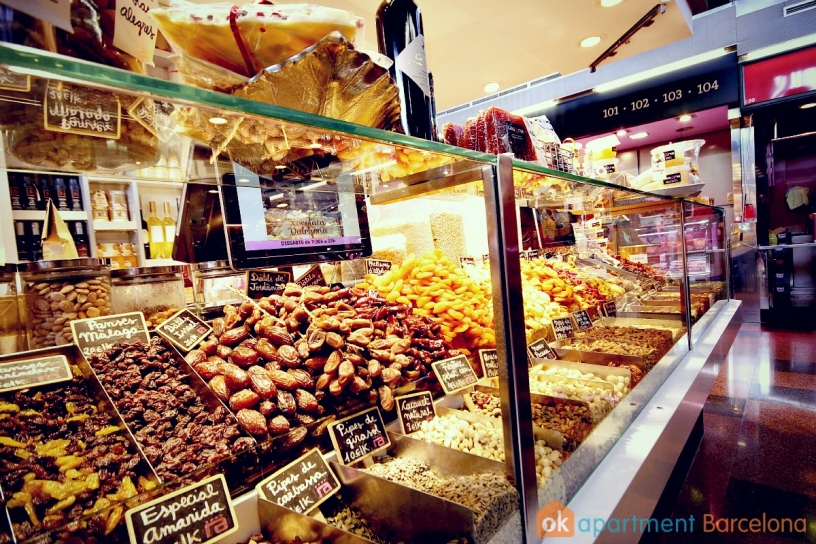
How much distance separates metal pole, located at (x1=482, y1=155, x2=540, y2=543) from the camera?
0.96 metres

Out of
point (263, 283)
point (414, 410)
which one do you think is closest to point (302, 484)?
point (414, 410)

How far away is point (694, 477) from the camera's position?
8.26ft

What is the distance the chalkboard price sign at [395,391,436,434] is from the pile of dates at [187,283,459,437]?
65mm

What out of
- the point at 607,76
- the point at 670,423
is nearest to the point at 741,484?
Answer: the point at 670,423

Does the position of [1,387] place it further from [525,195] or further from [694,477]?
[694,477]

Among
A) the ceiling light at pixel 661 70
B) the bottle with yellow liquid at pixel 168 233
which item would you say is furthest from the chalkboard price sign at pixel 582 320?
the ceiling light at pixel 661 70

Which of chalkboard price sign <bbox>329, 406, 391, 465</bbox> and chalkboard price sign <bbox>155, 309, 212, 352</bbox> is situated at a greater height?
chalkboard price sign <bbox>155, 309, 212, 352</bbox>

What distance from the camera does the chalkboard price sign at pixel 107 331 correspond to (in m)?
1.08

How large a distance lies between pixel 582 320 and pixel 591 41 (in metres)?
3.45

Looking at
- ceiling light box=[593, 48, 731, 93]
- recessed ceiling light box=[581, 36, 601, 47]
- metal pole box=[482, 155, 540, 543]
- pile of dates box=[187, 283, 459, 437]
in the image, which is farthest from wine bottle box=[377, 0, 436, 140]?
ceiling light box=[593, 48, 731, 93]

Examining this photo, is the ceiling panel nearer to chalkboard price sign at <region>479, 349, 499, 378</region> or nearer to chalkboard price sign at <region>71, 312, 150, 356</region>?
chalkboard price sign at <region>71, 312, 150, 356</region>

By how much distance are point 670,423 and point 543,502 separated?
0.84m

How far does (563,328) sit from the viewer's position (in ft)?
6.37

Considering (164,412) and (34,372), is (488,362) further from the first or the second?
(34,372)
